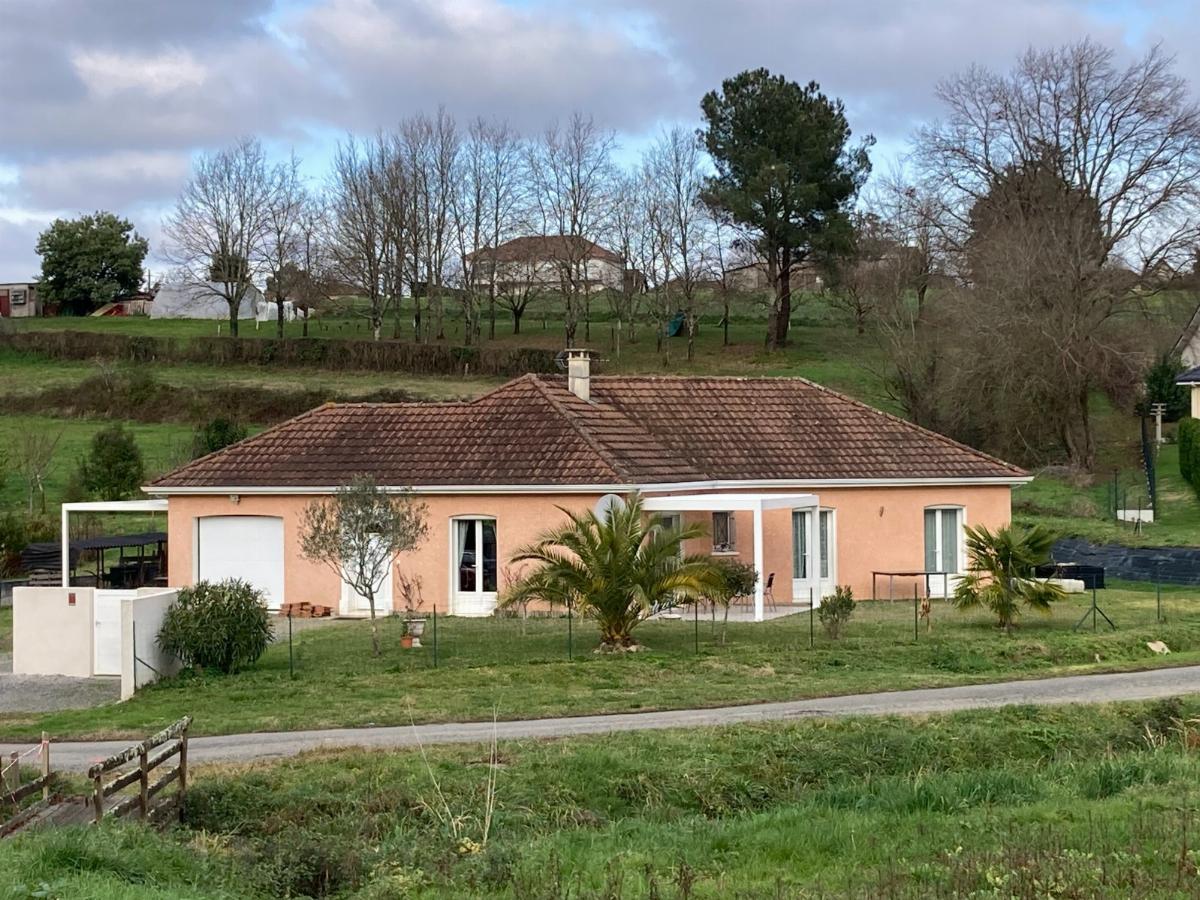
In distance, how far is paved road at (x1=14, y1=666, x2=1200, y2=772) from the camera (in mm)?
16703

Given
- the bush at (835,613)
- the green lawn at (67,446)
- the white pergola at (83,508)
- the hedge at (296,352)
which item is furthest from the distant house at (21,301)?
the bush at (835,613)

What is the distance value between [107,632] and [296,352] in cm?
4193

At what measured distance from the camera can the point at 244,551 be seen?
3044 cm

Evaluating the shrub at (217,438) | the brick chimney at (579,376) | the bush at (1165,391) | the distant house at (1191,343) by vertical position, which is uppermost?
the distant house at (1191,343)

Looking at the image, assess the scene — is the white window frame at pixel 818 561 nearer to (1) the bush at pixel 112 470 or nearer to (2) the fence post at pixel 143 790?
(1) the bush at pixel 112 470

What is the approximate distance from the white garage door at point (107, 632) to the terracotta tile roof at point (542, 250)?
162ft

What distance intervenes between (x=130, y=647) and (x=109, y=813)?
878cm

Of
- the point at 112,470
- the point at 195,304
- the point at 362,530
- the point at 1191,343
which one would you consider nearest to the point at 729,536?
the point at 362,530

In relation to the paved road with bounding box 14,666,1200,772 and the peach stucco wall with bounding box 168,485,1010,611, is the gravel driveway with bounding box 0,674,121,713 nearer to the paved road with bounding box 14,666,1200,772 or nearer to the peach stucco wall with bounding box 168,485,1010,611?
the paved road with bounding box 14,666,1200,772

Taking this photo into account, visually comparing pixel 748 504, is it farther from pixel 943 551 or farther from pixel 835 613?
pixel 943 551

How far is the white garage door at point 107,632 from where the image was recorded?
2297 centimetres

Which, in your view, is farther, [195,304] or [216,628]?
[195,304]

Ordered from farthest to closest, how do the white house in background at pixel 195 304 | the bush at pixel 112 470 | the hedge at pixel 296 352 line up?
1. the white house in background at pixel 195 304
2. the hedge at pixel 296 352
3. the bush at pixel 112 470

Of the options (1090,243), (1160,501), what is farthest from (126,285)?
(1160,501)
